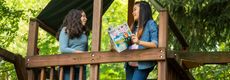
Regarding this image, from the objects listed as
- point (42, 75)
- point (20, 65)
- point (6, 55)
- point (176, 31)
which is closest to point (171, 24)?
point (176, 31)

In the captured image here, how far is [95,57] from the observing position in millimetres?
4848

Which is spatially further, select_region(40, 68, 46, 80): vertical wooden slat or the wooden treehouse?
select_region(40, 68, 46, 80): vertical wooden slat

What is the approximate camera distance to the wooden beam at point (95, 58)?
4.56 m

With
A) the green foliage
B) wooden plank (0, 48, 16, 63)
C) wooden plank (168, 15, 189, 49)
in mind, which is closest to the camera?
wooden plank (0, 48, 16, 63)

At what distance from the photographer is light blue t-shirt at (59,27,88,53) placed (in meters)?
4.95

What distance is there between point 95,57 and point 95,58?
1cm

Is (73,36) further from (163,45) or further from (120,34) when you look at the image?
(163,45)

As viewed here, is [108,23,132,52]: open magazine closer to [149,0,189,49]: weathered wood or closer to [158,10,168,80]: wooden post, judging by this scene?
[158,10,168,80]: wooden post

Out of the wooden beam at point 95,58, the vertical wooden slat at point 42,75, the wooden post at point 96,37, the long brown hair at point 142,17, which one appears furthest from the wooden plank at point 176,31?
the vertical wooden slat at point 42,75

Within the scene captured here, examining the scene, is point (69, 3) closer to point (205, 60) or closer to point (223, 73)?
point (205, 60)

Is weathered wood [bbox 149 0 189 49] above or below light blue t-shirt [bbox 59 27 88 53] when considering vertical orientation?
above

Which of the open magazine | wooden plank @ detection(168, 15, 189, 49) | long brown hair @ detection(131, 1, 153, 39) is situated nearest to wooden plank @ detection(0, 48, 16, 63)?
the open magazine

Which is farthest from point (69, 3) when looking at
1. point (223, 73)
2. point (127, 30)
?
point (223, 73)

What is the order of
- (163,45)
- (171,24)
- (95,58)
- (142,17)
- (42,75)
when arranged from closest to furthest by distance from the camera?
1. (163,45)
2. (142,17)
3. (95,58)
4. (42,75)
5. (171,24)
